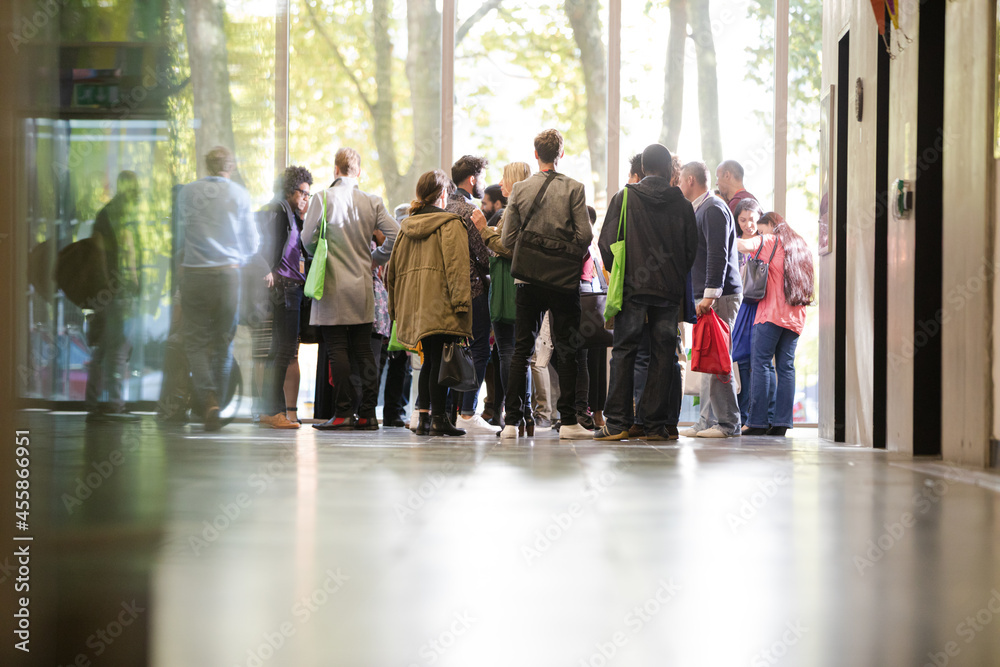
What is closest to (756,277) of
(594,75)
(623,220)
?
(623,220)

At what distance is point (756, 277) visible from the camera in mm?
8516

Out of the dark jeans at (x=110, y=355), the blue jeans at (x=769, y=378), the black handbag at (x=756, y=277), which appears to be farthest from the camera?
the black handbag at (x=756, y=277)

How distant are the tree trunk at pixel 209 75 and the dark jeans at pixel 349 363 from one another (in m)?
5.64

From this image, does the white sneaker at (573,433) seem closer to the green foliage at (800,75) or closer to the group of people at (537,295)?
the group of people at (537,295)

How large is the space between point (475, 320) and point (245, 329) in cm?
576

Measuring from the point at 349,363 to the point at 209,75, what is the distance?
19.5 ft

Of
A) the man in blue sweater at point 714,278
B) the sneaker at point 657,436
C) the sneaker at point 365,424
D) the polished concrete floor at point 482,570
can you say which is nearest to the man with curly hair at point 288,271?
the sneaker at point 365,424

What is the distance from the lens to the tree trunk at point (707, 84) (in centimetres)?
1198

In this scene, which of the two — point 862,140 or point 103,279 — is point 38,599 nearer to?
point 103,279

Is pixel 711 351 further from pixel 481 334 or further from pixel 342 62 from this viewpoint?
pixel 342 62

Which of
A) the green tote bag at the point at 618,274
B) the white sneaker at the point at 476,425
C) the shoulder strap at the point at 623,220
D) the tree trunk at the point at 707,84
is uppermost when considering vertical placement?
the tree trunk at the point at 707,84

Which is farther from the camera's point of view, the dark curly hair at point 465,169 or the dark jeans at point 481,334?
the dark jeans at point 481,334

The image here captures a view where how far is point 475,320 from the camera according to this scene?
830 cm

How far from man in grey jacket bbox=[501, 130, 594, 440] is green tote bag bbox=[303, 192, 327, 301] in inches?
62.2
